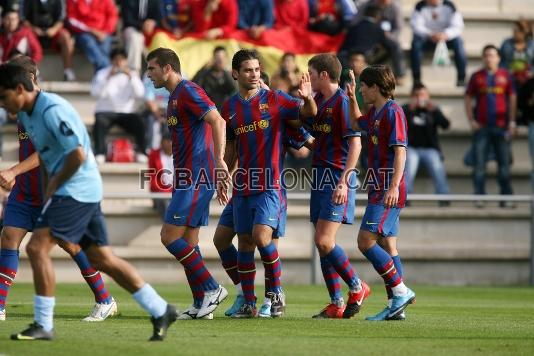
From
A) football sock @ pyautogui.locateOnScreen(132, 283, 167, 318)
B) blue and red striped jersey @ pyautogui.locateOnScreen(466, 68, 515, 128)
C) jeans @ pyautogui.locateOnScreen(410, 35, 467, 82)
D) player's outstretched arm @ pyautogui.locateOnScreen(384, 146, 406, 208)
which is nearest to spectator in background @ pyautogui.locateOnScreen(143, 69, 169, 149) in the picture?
jeans @ pyautogui.locateOnScreen(410, 35, 467, 82)

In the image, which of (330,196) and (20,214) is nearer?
(20,214)

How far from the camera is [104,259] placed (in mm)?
8781

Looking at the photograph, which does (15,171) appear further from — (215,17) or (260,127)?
(215,17)

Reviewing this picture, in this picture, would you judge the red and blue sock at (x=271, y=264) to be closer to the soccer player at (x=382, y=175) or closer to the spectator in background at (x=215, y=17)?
the soccer player at (x=382, y=175)

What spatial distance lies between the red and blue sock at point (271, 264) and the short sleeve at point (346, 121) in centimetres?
121

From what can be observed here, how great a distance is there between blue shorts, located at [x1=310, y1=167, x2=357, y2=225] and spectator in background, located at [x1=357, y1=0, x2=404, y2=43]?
9899mm

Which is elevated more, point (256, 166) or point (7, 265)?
point (256, 166)

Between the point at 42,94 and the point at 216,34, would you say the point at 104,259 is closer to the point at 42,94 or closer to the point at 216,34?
the point at 42,94

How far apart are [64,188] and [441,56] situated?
14067mm

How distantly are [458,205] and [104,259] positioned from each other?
11812 millimetres

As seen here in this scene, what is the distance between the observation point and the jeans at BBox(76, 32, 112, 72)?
67.6ft

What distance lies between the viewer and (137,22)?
21047mm

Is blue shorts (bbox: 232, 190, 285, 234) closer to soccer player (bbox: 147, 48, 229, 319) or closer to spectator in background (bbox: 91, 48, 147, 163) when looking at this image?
soccer player (bbox: 147, 48, 229, 319)

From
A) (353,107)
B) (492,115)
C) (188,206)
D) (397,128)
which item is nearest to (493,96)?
(492,115)
